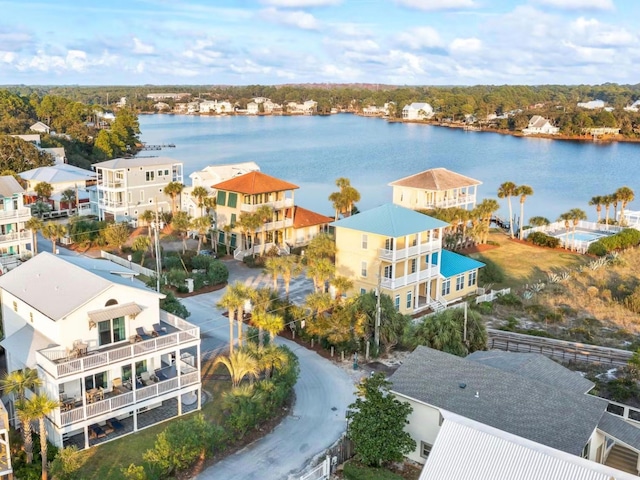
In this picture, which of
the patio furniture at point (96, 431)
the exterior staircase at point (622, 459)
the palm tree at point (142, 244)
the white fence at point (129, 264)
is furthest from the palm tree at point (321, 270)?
the exterior staircase at point (622, 459)

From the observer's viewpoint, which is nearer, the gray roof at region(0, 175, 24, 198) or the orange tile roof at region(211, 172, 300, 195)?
the gray roof at region(0, 175, 24, 198)

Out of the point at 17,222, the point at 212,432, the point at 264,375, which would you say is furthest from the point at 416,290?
the point at 17,222

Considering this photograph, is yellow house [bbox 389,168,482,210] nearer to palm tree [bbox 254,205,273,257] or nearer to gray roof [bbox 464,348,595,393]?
palm tree [bbox 254,205,273,257]

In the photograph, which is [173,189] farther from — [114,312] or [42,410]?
[42,410]

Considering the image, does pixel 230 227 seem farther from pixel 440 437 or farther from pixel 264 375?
pixel 440 437

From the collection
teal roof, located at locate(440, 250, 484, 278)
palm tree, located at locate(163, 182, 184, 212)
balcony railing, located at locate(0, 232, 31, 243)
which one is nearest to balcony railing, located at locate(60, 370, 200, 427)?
teal roof, located at locate(440, 250, 484, 278)
